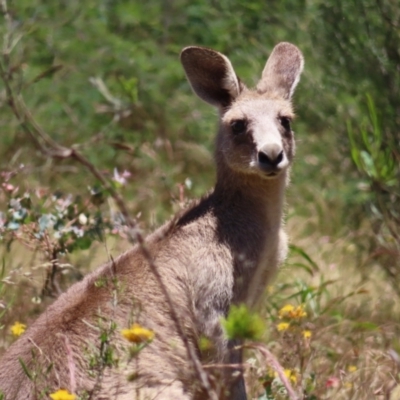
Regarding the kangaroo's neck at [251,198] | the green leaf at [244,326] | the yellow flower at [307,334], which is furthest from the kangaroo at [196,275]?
the green leaf at [244,326]

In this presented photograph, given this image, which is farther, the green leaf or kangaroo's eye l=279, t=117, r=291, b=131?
kangaroo's eye l=279, t=117, r=291, b=131

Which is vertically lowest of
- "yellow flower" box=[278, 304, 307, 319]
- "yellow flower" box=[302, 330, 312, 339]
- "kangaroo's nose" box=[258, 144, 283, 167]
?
"yellow flower" box=[302, 330, 312, 339]

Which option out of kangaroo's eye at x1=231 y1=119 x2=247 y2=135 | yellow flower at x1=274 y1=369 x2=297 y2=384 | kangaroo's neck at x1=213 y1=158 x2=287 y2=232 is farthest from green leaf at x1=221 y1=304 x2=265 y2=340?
kangaroo's eye at x1=231 y1=119 x2=247 y2=135

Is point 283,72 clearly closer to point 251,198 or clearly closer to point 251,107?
point 251,107

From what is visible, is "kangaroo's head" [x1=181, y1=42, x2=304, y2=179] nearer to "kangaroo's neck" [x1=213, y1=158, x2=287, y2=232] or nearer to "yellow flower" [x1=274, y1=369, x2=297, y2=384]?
"kangaroo's neck" [x1=213, y1=158, x2=287, y2=232]

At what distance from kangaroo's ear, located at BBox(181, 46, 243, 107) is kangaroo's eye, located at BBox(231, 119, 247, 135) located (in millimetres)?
286

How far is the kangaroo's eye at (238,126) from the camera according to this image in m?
5.10

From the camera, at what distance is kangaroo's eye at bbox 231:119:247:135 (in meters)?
5.10

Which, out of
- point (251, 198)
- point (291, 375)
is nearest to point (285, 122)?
point (251, 198)

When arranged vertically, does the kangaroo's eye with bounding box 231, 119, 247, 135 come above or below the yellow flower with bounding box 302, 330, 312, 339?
above

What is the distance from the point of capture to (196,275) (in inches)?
181

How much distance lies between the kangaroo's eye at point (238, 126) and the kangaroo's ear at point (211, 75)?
0.29 metres

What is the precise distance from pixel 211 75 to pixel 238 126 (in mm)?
395

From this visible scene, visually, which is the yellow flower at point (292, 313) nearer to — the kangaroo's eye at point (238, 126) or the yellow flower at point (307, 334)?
the yellow flower at point (307, 334)
